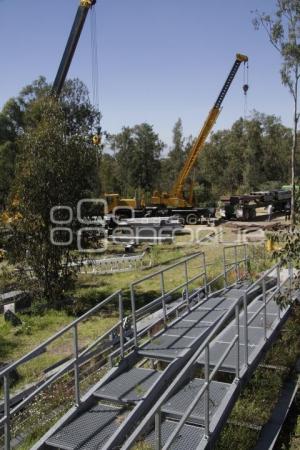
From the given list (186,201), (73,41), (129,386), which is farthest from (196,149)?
(129,386)

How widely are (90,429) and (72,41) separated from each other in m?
22.2

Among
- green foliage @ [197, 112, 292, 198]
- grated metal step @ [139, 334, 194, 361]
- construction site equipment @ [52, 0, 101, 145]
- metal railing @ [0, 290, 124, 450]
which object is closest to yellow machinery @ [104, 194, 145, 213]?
construction site equipment @ [52, 0, 101, 145]

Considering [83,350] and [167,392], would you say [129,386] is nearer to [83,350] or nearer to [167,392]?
[167,392]

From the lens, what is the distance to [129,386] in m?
5.82

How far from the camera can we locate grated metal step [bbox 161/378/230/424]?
5218 mm

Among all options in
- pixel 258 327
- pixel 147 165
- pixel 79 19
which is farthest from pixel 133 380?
pixel 147 165

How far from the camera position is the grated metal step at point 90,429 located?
4.82m

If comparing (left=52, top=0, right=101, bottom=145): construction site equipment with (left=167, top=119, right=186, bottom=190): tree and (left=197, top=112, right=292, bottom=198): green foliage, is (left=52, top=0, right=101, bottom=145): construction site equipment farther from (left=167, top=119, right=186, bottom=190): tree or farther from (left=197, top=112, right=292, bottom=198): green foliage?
→ (left=167, top=119, right=186, bottom=190): tree

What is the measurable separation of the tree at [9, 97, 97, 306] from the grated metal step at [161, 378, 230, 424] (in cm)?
813

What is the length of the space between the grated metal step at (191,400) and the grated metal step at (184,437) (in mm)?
98

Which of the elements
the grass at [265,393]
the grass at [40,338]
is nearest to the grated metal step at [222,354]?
the grass at [265,393]

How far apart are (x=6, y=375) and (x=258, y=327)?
4.36 meters

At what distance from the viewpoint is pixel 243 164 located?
53.2m

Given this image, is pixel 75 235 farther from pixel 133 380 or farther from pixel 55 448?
pixel 55 448
